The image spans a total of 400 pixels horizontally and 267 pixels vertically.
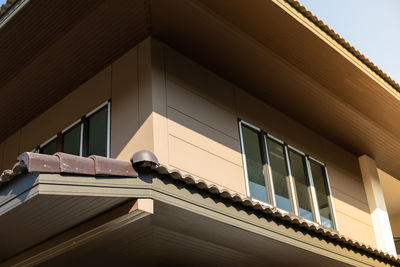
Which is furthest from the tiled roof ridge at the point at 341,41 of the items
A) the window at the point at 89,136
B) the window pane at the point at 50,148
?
the window pane at the point at 50,148

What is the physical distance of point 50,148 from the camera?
26.5 feet

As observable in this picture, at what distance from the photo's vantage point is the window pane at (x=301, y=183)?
837 cm

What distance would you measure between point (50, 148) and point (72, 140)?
566 mm

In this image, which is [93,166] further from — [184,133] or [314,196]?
[314,196]

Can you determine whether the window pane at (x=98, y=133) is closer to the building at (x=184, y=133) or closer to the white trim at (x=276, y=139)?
the building at (x=184, y=133)

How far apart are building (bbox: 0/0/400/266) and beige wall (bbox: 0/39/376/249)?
0.8 inches

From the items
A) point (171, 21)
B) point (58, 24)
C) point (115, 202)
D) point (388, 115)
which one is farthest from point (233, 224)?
point (388, 115)

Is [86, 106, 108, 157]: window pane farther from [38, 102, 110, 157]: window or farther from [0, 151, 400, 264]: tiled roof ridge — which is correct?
[0, 151, 400, 264]: tiled roof ridge

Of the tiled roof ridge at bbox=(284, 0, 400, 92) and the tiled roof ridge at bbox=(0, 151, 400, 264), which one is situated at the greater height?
the tiled roof ridge at bbox=(284, 0, 400, 92)

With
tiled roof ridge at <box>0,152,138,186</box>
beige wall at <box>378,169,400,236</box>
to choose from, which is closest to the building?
tiled roof ridge at <box>0,152,138,186</box>

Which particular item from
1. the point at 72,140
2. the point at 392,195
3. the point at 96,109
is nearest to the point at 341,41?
the point at 96,109

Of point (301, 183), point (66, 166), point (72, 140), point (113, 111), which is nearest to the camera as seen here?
point (66, 166)

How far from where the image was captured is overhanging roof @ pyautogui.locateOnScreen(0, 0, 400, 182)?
6.61 metres

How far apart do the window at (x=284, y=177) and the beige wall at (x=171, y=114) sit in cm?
18
